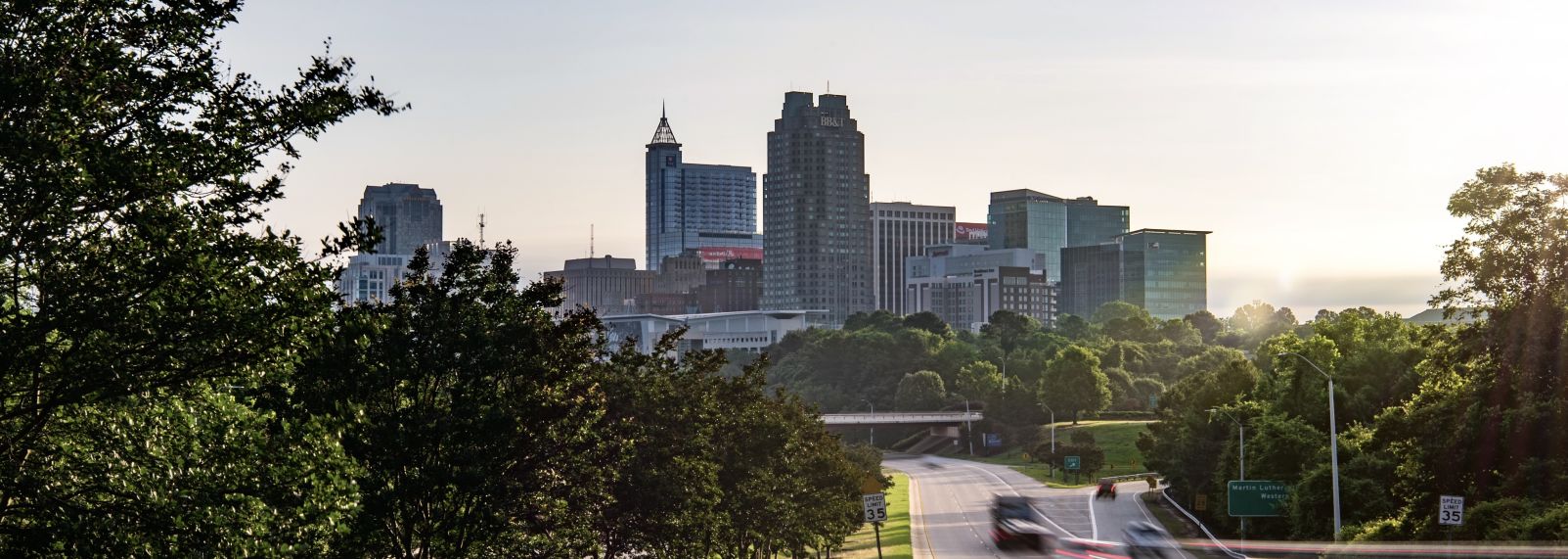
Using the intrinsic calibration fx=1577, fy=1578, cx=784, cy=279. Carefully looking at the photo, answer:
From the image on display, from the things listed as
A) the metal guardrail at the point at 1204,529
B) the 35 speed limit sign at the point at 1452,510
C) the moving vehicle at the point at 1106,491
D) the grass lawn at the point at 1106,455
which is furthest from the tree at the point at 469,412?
the grass lawn at the point at 1106,455

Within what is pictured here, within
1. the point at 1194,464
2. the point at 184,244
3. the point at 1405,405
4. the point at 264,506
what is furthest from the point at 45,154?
the point at 1194,464

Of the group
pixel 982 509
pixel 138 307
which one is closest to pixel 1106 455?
pixel 982 509

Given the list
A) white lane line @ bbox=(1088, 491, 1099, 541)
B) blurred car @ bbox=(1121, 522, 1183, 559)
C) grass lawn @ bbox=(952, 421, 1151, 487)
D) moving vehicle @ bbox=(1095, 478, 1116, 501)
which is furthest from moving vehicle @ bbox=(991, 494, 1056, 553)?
→ grass lawn @ bbox=(952, 421, 1151, 487)

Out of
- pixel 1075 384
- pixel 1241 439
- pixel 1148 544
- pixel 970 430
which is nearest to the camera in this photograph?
pixel 1148 544

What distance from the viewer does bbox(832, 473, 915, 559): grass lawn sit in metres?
81.6

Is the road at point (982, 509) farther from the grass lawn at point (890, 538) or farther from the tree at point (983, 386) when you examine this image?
the tree at point (983, 386)

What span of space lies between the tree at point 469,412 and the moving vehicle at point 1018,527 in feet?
75.1

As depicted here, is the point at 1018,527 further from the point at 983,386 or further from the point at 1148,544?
the point at 983,386

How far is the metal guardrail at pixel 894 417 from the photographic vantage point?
188 metres

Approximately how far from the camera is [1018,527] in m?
57.8

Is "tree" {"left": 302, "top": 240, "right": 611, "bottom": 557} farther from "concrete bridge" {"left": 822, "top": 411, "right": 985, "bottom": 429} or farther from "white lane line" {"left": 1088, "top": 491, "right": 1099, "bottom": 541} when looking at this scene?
"concrete bridge" {"left": 822, "top": 411, "right": 985, "bottom": 429}

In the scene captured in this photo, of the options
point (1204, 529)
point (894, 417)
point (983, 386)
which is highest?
point (983, 386)

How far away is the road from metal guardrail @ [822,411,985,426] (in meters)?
24.9

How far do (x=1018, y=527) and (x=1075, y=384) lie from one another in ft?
395
